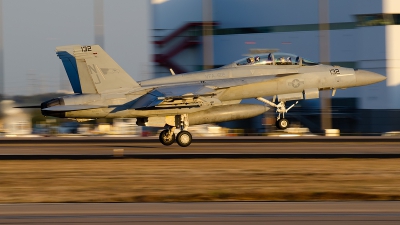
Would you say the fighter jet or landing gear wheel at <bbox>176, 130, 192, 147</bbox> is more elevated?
the fighter jet

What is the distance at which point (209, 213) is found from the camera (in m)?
11.7

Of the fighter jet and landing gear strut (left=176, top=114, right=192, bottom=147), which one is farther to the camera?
landing gear strut (left=176, top=114, right=192, bottom=147)

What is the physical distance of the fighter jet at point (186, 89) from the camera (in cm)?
2572

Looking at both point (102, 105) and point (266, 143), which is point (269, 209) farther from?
point (266, 143)

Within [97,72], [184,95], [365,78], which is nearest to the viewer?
[184,95]

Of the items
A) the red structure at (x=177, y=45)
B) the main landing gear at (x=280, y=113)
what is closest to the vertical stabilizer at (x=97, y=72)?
the main landing gear at (x=280, y=113)

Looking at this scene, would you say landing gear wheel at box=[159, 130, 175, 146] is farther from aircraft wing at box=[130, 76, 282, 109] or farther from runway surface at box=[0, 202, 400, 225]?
runway surface at box=[0, 202, 400, 225]

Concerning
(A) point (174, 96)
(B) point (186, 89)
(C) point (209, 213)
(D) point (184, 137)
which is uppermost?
(B) point (186, 89)

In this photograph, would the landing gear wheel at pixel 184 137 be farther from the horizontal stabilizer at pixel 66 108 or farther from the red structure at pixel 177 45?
the red structure at pixel 177 45

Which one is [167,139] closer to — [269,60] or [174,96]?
[174,96]

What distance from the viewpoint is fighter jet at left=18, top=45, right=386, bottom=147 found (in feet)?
84.4

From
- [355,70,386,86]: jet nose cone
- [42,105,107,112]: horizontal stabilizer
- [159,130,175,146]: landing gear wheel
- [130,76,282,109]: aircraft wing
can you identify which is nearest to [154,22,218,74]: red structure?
[159,130,175,146]: landing gear wheel

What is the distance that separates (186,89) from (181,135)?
7.34 ft

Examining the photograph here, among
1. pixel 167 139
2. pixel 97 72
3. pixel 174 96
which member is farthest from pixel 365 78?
pixel 97 72
